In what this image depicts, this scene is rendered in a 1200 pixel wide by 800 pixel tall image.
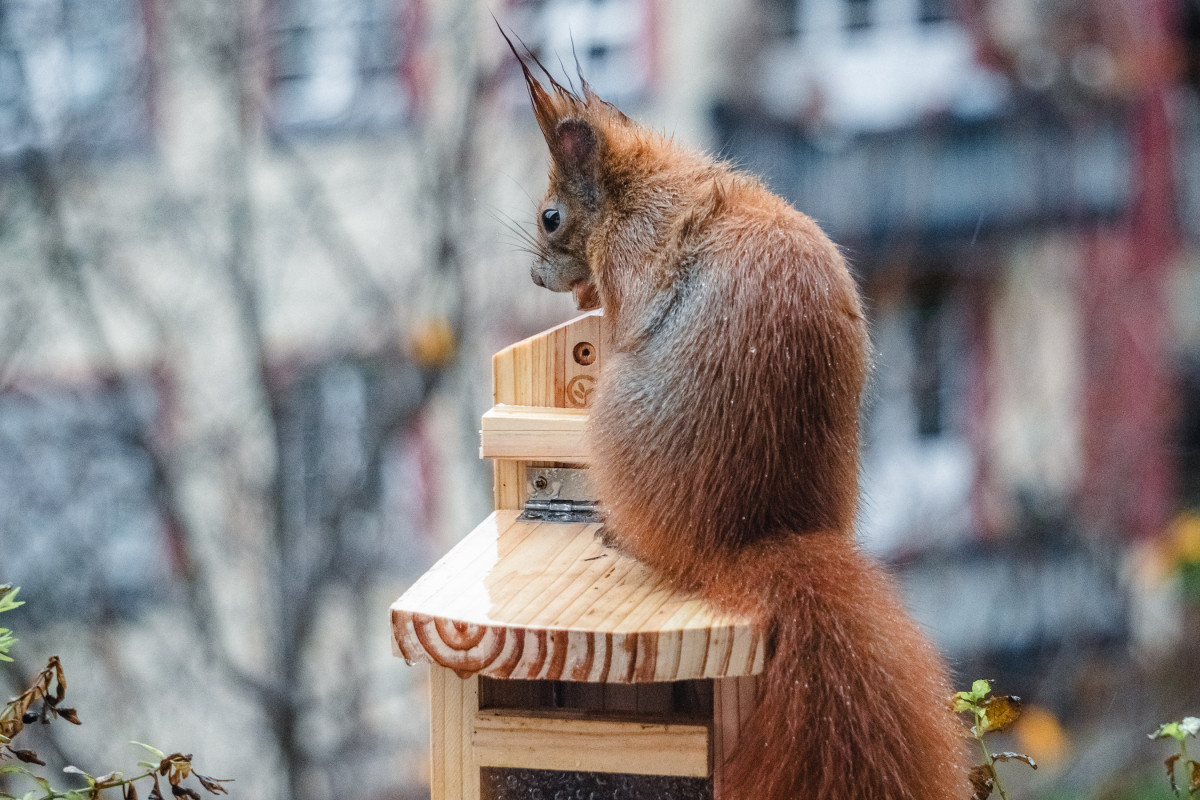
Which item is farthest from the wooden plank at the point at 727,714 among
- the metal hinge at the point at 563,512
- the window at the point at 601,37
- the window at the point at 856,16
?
the window at the point at 856,16

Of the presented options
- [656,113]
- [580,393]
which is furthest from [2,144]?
[580,393]

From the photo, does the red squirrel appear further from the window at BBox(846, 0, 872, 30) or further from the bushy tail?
the window at BBox(846, 0, 872, 30)

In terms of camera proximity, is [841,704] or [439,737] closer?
[841,704]

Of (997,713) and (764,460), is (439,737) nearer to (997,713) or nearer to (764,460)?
(764,460)

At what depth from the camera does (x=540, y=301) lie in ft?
7.15

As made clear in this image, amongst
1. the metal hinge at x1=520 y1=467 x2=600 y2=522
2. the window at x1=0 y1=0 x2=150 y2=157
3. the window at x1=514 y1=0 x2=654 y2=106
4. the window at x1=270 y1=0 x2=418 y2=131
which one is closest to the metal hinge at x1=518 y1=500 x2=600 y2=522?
the metal hinge at x1=520 y1=467 x2=600 y2=522

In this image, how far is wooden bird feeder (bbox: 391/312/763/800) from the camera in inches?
29.1

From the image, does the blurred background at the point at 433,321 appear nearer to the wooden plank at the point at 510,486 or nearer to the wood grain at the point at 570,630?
the wooden plank at the point at 510,486

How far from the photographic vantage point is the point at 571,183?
1.05 meters

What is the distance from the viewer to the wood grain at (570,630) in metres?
0.74

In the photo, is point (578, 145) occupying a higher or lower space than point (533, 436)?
higher

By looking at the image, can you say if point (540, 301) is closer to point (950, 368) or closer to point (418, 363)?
point (418, 363)

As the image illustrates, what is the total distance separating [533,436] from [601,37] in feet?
4.41

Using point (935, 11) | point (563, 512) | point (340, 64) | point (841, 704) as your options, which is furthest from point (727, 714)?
point (935, 11)
